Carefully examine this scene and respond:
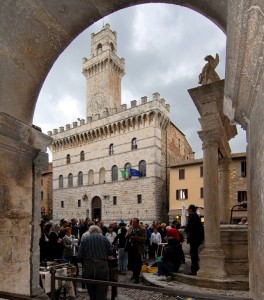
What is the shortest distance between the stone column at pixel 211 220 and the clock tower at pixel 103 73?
99.3 ft

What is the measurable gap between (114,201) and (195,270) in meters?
25.6

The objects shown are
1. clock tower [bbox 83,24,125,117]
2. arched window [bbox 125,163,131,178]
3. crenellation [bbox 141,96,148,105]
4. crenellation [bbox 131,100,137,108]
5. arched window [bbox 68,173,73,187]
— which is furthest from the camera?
clock tower [bbox 83,24,125,117]

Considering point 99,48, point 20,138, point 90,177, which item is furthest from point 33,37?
point 99,48

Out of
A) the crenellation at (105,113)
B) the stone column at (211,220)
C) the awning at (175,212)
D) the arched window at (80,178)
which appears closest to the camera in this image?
the stone column at (211,220)

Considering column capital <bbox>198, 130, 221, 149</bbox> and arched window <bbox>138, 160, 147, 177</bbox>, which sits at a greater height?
arched window <bbox>138, 160, 147, 177</bbox>

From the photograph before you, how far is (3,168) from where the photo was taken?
10.6 feet

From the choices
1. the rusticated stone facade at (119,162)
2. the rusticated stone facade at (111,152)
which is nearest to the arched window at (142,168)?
the rusticated stone facade at (111,152)

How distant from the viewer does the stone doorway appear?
34.2m

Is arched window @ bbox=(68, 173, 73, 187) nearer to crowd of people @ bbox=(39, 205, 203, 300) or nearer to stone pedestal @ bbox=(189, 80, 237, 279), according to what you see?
crowd of people @ bbox=(39, 205, 203, 300)

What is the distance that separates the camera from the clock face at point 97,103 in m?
38.2

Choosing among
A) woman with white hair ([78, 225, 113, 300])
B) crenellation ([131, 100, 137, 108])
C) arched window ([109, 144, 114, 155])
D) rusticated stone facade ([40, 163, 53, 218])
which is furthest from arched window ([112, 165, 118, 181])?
woman with white hair ([78, 225, 113, 300])

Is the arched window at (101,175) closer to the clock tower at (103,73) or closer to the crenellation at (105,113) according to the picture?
the crenellation at (105,113)

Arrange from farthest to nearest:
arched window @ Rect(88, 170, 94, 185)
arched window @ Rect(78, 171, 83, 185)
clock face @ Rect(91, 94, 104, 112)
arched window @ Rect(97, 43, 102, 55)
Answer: arched window @ Rect(97, 43, 102, 55) → clock face @ Rect(91, 94, 104, 112) → arched window @ Rect(78, 171, 83, 185) → arched window @ Rect(88, 170, 94, 185)

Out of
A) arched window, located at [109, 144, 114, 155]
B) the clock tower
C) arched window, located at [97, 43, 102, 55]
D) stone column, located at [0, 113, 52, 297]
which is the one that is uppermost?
arched window, located at [97, 43, 102, 55]
